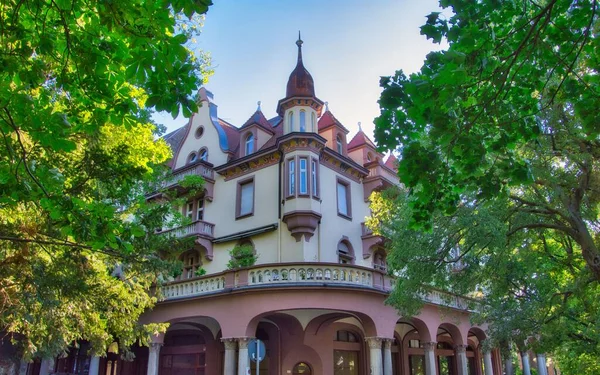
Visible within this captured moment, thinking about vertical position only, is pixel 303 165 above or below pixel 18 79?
above

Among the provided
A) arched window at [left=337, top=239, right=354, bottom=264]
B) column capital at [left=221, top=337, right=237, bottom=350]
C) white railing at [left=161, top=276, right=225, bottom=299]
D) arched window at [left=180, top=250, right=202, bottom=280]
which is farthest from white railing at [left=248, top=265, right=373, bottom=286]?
arched window at [left=180, top=250, right=202, bottom=280]

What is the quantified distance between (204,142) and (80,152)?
15.0 metres

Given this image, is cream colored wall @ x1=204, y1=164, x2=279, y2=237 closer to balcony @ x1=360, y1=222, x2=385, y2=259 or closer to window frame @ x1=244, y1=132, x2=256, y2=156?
window frame @ x1=244, y1=132, x2=256, y2=156

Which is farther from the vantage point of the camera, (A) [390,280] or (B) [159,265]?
(A) [390,280]

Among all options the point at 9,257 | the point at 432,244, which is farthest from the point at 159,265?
the point at 432,244

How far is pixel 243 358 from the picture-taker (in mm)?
16531

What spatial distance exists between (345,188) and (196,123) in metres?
9.14

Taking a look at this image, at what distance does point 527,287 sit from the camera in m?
15.7

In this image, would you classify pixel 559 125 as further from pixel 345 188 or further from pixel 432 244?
pixel 345 188

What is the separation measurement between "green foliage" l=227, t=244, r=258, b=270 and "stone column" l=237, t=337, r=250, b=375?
128 inches

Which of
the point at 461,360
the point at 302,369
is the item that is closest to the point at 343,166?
the point at 302,369

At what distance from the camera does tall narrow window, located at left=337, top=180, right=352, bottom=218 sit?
75.0 feet

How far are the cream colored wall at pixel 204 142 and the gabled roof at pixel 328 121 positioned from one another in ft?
→ 16.3

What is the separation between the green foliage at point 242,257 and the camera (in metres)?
19.8
